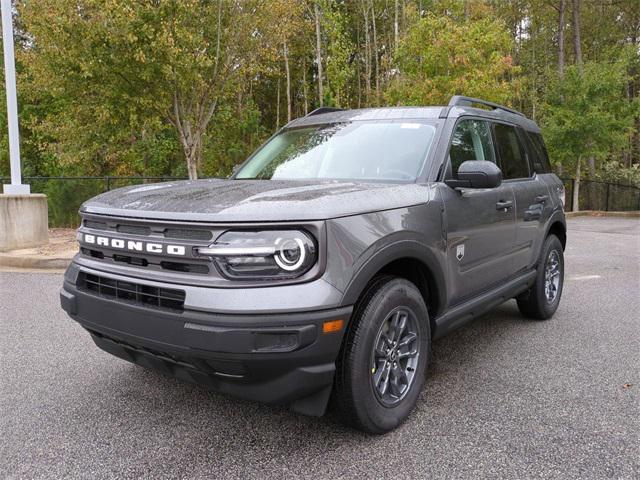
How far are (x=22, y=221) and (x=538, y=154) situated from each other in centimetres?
819

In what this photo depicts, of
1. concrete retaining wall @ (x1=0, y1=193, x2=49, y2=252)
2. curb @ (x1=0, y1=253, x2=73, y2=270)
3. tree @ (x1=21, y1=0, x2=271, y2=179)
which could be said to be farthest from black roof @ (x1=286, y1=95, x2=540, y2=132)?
tree @ (x1=21, y1=0, x2=271, y2=179)

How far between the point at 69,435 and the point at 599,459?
2752 millimetres

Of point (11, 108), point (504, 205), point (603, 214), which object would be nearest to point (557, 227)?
point (504, 205)

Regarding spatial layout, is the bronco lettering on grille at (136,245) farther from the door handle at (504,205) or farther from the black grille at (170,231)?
the door handle at (504,205)

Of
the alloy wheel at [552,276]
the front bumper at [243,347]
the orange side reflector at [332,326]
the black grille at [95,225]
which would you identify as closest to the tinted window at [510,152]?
the alloy wheel at [552,276]

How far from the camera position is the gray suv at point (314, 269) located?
7.76 feet

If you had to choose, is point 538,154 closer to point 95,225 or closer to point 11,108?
point 95,225

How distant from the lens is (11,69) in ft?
29.9

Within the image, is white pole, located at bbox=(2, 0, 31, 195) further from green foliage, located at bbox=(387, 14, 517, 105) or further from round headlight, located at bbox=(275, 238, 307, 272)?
green foliage, located at bbox=(387, 14, 517, 105)

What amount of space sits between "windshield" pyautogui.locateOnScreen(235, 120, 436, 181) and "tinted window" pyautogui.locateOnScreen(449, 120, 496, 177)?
0.68 feet

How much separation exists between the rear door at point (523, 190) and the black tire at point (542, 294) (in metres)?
Result: 0.21

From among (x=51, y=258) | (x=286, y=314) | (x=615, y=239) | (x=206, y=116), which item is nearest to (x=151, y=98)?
(x=206, y=116)

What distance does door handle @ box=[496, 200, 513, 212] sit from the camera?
393 cm

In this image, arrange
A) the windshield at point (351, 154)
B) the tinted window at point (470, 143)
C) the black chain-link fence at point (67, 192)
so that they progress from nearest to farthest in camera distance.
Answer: the windshield at point (351, 154) < the tinted window at point (470, 143) < the black chain-link fence at point (67, 192)
